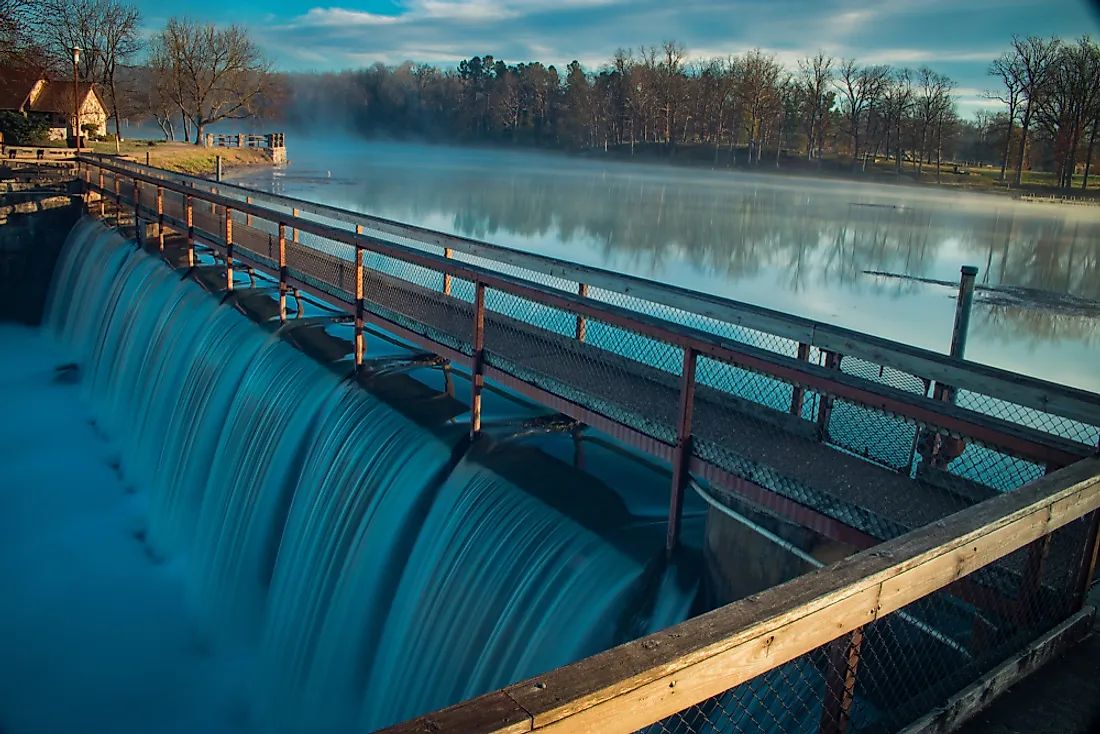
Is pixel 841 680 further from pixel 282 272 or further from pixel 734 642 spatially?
pixel 282 272

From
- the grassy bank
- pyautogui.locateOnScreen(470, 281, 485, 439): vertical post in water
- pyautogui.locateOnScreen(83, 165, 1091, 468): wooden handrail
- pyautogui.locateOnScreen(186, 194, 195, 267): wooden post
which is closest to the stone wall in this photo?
pyautogui.locateOnScreen(186, 194, 195, 267): wooden post

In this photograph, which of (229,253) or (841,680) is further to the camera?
(229,253)

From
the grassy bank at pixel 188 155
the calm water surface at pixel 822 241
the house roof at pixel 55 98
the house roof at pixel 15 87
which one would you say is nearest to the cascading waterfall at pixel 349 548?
the calm water surface at pixel 822 241

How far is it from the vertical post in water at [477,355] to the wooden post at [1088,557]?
4.85 metres

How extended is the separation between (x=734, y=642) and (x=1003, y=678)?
1848 millimetres

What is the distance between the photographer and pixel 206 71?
6775 centimetres

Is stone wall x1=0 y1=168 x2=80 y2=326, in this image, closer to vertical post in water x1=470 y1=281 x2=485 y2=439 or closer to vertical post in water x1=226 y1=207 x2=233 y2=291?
vertical post in water x1=226 y1=207 x2=233 y2=291

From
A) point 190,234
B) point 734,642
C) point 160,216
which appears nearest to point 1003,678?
point 734,642

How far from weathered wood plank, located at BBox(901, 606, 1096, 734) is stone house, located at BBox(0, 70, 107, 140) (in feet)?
154

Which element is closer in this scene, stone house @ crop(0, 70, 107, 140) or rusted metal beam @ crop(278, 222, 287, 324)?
rusted metal beam @ crop(278, 222, 287, 324)

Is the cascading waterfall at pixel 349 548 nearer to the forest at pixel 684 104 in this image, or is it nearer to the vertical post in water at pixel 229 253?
the vertical post in water at pixel 229 253

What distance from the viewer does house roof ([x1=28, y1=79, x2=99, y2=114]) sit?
52188 millimetres

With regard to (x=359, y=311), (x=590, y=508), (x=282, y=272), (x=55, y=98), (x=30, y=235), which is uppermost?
(x=55, y=98)

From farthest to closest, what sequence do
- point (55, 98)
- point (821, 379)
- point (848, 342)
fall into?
point (55, 98) < point (848, 342) < point (821, 379)
